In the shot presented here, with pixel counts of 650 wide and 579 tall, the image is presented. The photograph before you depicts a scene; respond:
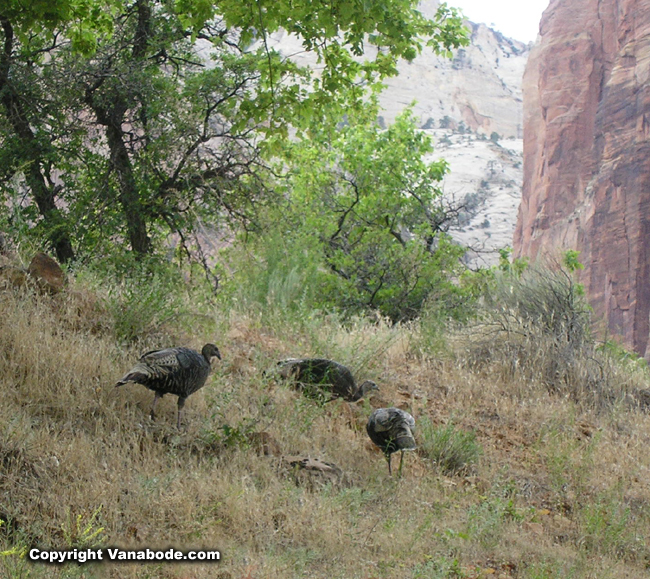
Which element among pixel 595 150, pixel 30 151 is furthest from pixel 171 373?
pixel 595 150

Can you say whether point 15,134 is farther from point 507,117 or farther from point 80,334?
point 507,117

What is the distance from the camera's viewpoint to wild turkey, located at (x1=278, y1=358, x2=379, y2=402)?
19.3 feet

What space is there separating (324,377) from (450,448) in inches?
47.5

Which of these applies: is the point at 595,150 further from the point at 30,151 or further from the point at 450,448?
the point at 450,448

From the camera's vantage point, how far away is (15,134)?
30.4ft

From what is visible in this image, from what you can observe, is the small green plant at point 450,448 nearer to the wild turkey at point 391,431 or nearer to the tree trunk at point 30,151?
the wild turkey at point 391,431

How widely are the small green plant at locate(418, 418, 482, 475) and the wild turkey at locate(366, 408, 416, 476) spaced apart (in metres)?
0.50

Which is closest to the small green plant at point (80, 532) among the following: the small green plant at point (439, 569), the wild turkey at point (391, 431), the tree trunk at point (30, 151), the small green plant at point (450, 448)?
the small green plant at point (439, 569)

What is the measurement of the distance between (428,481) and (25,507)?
2.57 meters

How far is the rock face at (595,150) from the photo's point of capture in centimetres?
5444

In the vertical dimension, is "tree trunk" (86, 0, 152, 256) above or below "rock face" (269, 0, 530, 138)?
below

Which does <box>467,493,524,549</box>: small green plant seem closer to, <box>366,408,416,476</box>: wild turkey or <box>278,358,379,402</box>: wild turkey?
<box>366,408,416,476</box>: wild turkey

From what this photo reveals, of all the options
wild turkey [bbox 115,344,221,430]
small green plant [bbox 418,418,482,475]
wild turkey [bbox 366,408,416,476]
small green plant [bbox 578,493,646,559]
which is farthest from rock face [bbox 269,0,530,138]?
small green plant [bbox 578,493,646,559]

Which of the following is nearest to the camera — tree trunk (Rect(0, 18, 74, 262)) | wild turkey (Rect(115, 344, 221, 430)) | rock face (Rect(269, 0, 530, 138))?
Result: wild turkey (Rect(115, 344, 221, 430))
